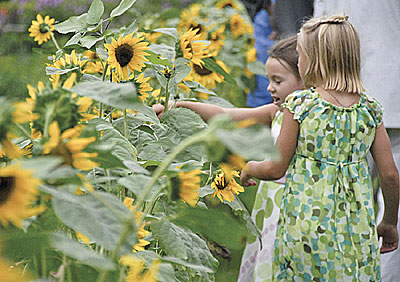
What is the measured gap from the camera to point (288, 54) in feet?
5.98

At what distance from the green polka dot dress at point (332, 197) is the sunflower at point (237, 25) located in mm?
1296

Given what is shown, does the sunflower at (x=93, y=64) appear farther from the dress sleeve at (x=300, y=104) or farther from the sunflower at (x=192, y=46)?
the dress sleeve at (x=300, y=104)

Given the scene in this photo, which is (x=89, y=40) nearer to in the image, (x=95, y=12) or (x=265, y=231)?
(x=95, y=12)

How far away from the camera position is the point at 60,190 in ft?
1.44

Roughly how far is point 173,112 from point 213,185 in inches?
5.1

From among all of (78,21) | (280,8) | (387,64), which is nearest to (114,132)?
(78,21)

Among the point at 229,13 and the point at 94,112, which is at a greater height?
the point at 94,112

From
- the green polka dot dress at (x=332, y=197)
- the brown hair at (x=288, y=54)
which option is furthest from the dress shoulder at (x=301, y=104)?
the brown hair at (x=288, y=54)

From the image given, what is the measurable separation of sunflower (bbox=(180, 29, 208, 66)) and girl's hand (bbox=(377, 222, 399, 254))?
78 centimetres

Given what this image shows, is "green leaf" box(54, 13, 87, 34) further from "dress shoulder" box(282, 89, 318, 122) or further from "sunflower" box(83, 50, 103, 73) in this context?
"dress shoulder" box(282, 89, 318, 122)

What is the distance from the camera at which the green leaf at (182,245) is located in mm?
A: 650

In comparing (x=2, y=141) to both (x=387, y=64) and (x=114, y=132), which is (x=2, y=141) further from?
(x=387, y=64)

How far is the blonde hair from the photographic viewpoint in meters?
1.48

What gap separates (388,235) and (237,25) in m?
1.45
